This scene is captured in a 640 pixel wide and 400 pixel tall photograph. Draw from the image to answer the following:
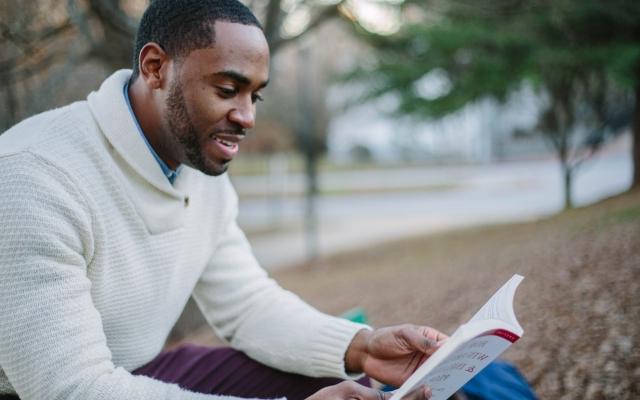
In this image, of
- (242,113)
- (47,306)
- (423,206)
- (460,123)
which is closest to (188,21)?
(242,113)

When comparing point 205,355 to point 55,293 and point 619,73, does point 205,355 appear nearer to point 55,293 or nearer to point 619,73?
point 55,293

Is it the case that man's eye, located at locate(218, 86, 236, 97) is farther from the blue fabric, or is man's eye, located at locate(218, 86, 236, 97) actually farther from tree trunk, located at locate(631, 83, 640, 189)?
tree trunk, located at locate(631, 83, 640, 189)

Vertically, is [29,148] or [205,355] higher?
[29,148]

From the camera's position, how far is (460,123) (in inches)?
367

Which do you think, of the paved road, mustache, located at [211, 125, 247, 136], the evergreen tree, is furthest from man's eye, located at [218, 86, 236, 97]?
the paved road

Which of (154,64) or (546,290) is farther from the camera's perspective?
(546,290)

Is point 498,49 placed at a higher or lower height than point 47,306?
higher

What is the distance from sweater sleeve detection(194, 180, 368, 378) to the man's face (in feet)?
1.46

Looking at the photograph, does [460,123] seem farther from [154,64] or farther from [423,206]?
[154,64]

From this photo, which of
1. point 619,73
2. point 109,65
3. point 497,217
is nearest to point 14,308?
point 109,65

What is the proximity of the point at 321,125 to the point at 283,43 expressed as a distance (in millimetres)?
25263

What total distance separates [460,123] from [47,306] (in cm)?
844

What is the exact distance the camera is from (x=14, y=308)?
148cm

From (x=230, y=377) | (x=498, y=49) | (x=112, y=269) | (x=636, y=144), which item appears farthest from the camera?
(x=636, y=144)
